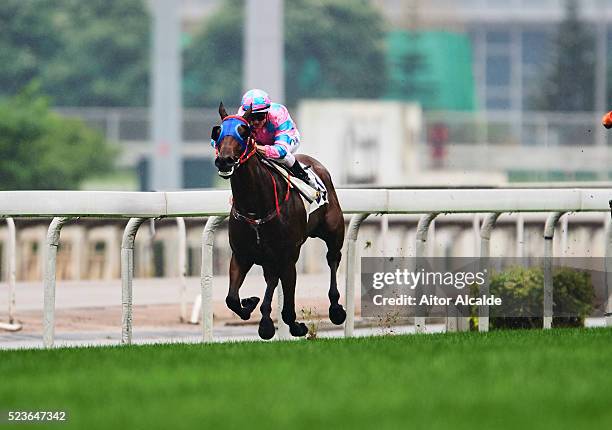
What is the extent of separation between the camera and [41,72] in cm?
7456

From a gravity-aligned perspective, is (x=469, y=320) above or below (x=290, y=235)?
below

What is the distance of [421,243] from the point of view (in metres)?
11.4

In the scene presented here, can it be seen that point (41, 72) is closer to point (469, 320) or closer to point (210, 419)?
point (469, 320)

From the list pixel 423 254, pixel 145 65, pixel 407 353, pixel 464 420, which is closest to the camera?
pixel 464 420

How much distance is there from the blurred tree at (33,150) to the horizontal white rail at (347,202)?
27517mm

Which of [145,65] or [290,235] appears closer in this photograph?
[290,235]

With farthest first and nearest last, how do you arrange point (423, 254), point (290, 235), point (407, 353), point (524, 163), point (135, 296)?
point (524, 163) < point (135, 296) < point (423, 254) < point (290, 235) < point (407, 353)

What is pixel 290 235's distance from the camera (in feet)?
33.1

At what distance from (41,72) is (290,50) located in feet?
35.1

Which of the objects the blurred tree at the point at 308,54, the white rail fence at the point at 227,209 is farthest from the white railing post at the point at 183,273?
the blurred tree at the point at 308,54

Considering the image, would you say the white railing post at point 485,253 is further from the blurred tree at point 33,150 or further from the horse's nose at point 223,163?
the blurred tree at point 33,150

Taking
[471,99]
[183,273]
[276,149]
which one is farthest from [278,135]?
[471,99]

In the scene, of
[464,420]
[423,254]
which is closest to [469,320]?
[423,254]

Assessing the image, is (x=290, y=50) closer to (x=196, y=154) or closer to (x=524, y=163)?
(x=196, y=154)
